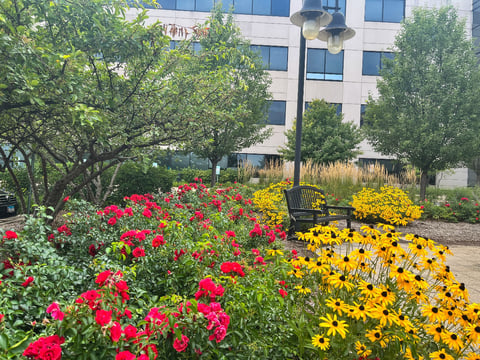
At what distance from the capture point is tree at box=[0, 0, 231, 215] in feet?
8.82

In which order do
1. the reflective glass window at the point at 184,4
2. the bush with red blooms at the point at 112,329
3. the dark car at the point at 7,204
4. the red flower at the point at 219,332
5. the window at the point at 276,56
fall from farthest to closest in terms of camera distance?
the window at the point at 276,56 → the reflective glass window at the point at 184,4 → the dark car at the point at 7,204 → the red flower at the point at 219,332 → the bush with red blooms at the point at 112,329

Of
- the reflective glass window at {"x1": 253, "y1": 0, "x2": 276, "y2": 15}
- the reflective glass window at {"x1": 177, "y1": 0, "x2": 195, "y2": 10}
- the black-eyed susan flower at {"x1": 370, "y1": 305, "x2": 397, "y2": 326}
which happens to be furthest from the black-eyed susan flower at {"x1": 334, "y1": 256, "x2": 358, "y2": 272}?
the reflective glass window at {"x1": 177, "y1": 0, "x2": 195, "y2": 10}

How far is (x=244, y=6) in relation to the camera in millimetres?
21000

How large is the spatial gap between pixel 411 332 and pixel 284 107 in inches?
797

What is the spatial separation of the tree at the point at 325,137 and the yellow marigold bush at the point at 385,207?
7034 mm

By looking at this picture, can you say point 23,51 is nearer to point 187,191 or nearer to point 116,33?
point 116,33

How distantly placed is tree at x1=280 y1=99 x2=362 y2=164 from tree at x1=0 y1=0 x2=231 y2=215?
39.1ft

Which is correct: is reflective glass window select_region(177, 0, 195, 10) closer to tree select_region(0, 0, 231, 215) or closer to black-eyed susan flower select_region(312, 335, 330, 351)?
tree select_region(0, 0, 231, 215)

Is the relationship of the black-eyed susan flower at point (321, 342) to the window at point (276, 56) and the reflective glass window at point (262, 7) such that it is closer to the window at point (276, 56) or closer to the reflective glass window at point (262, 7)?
the window at point (276, 56)

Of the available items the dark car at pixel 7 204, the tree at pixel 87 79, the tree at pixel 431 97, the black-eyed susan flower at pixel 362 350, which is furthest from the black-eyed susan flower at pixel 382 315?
the tree at pixel 431 97

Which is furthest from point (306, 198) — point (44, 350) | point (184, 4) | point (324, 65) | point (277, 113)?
point (184, 4)

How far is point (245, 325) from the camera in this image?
5.18 feet

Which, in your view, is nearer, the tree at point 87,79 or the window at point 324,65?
the tree at point 87,79

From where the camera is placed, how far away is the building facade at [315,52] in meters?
21.0
